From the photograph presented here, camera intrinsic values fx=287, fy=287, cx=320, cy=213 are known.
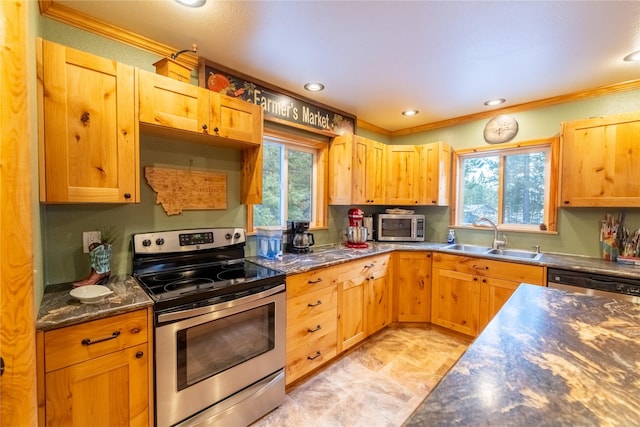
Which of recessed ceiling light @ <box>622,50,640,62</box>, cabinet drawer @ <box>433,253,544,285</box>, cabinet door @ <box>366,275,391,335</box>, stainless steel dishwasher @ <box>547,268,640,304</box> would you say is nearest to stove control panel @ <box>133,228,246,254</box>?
cabinet door @ <box>366,275,391,335</box>

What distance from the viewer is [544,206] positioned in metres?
2.94

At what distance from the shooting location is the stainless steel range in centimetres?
145

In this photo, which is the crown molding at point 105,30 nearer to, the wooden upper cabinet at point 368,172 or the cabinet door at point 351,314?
the wooden upper cabinet at point 368,172

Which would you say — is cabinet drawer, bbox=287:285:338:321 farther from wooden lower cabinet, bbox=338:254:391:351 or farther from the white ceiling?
the white ceiling

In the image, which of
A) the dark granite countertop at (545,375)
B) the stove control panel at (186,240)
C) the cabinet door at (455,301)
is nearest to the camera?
the dark granite countertop at (545,375)

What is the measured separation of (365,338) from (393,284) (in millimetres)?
657

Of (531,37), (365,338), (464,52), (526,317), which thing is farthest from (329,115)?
(526,317)

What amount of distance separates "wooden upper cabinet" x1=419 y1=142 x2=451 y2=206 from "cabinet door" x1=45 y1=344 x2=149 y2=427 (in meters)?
3.09

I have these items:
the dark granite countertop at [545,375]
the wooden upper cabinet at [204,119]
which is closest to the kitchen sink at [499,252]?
the dark granite countertop at [545,375]

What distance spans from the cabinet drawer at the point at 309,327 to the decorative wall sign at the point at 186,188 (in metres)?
1.07

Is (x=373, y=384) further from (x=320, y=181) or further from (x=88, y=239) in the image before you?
(x=88, y=239)

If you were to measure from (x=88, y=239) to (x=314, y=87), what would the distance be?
205cm

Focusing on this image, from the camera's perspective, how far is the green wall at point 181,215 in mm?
1618

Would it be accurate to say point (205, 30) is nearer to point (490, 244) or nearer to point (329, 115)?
point (329, 115)
